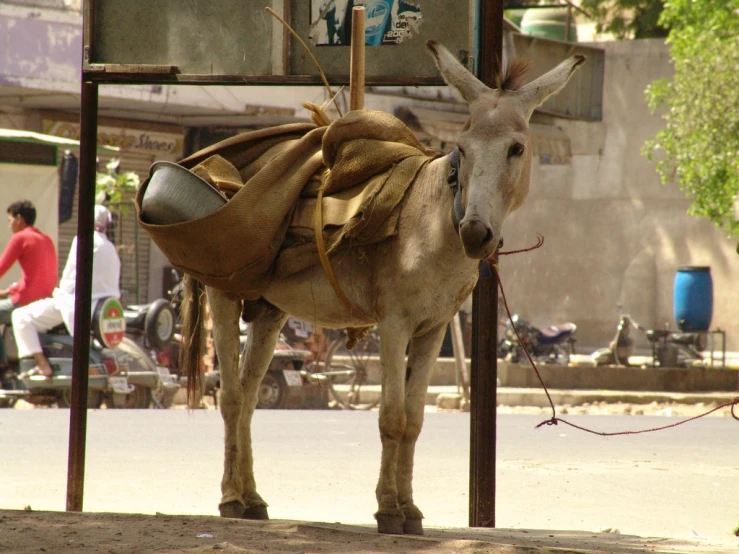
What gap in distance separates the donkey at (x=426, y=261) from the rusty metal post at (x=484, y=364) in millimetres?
482

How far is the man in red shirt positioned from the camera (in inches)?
497

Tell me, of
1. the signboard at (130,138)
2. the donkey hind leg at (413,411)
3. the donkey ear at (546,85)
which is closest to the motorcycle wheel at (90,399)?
the donkey hind leg at (413,411)

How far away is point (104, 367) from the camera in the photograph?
487 inches

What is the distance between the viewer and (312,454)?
9.74m

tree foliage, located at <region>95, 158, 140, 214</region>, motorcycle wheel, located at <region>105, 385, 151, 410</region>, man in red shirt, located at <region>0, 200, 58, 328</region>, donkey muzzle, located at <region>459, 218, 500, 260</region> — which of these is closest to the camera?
donkey muzzle, located at <region>459, 218, 500, 260</region>

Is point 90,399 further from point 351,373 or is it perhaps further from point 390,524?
point 390,524

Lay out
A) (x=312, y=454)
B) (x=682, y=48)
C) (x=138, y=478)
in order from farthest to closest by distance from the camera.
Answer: (x=682, y=48) → (x=312, y=454) → (x=138, y=478)

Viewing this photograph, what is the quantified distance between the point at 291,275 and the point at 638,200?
67.2 feet

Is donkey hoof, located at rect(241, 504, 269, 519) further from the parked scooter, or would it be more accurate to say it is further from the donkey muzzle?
the parked scooter

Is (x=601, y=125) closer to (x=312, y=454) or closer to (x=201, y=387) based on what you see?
(x=312, y=454)

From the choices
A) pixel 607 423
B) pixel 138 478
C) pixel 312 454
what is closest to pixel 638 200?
pixel 607 423

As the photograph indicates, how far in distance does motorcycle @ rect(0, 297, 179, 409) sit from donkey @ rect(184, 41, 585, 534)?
670 cm

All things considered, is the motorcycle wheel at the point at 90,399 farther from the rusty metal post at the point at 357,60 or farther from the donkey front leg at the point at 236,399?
the rusty metal post at the point at 357,60

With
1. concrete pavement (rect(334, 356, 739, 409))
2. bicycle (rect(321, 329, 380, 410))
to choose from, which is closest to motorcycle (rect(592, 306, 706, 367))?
concrete pavement (rect(334, 356, 739, 409))
